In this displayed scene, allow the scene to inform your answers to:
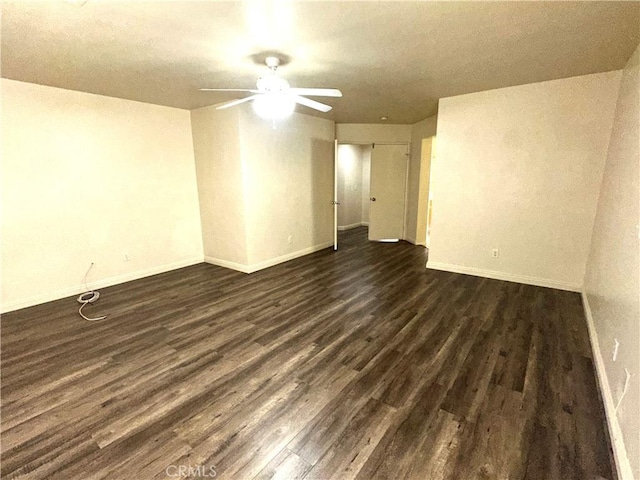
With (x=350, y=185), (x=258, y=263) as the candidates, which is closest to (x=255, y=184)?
(x=258, y=263)

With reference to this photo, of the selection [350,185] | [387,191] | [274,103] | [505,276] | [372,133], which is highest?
[372,133]

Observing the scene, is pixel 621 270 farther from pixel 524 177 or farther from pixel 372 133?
pixel 372 133

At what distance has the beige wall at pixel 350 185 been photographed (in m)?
7.99

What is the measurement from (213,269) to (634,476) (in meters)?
4.70

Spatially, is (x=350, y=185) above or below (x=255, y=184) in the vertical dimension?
below

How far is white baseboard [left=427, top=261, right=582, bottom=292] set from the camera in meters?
3.76

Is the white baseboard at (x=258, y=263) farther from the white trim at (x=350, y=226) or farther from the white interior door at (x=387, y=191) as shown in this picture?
the white trim at (x=350, y=226)

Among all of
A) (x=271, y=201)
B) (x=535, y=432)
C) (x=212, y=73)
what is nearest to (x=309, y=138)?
(x=271, y=201)

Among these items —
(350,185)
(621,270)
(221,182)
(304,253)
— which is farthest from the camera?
(350,185)

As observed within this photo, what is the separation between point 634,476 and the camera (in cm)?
136

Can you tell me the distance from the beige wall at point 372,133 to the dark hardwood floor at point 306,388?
12.4 feet

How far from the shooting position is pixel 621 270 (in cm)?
207

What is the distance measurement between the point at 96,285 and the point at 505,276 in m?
5.56

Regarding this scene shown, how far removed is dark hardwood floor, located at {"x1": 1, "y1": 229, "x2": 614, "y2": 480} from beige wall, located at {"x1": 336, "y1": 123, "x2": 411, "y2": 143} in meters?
3.79
